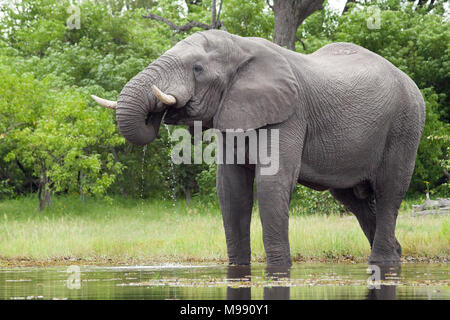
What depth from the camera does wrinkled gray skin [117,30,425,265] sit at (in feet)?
26.4

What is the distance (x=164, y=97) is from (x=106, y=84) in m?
18.1

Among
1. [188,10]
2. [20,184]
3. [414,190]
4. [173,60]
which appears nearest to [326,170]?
[173,60]

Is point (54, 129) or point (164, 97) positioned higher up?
point (54, 129)

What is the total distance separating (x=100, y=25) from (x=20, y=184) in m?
6.20

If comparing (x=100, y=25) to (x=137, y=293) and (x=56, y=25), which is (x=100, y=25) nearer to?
(x=56, y=25)

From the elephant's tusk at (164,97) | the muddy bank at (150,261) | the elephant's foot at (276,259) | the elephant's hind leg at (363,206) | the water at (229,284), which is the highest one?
the elephant's tusk at (164,97)

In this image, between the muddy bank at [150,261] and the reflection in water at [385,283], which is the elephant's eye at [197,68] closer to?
the reflection in water at [385,283]

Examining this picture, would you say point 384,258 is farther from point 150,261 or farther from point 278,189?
point 150,261

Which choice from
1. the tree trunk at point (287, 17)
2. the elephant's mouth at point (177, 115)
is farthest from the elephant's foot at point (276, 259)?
the tree trunk at point (287, 17)

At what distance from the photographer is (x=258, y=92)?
8406mm

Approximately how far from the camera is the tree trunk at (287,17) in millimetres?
18578

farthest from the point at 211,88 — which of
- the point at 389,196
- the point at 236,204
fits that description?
the point at 389,196

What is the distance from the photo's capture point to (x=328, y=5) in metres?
32.0

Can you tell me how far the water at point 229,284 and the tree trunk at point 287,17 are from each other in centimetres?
1054
